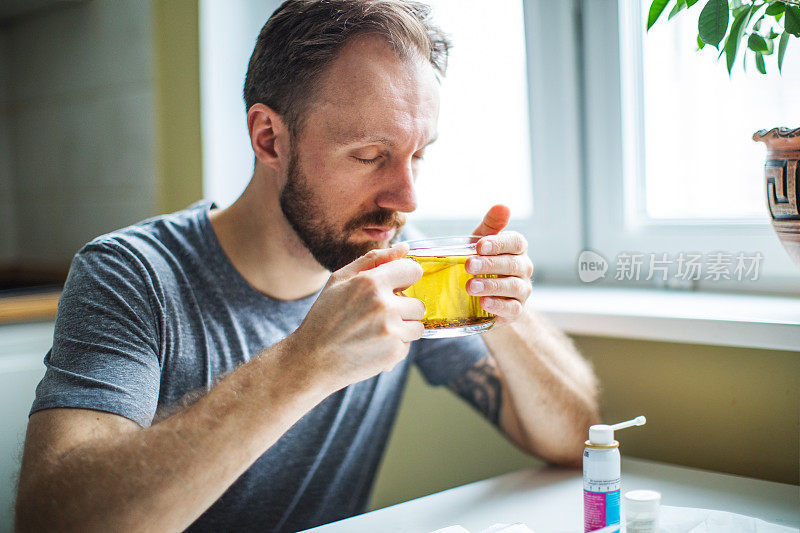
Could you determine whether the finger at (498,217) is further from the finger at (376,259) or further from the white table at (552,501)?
the white table at (552,501)

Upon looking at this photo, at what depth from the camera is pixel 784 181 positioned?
983mm

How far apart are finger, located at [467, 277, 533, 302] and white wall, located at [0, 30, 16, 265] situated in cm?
180

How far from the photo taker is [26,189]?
2229mm

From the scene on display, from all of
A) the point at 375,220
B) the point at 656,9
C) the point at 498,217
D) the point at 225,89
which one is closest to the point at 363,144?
the point at 375,220

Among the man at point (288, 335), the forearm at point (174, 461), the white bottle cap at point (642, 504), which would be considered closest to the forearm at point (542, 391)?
the man at point (288, 335)

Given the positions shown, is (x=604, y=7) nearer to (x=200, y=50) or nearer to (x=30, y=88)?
(x=200, y=50)

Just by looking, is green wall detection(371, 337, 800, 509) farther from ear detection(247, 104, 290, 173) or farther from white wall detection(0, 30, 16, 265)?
white wall detection(0, 30, 16, 265)

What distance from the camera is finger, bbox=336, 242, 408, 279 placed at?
0.87 m

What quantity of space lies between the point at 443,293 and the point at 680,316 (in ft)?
1.64

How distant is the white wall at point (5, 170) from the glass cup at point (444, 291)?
5.82ft

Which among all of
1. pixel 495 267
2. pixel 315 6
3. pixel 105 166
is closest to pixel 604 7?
pixel 315 6

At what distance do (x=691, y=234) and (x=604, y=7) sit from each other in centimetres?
50

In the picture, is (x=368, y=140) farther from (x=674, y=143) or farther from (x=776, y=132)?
(x=674, y=143)

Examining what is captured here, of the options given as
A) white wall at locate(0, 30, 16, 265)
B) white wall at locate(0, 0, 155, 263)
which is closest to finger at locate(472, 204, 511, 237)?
white wall at locate(0, 0, 155, 263)
